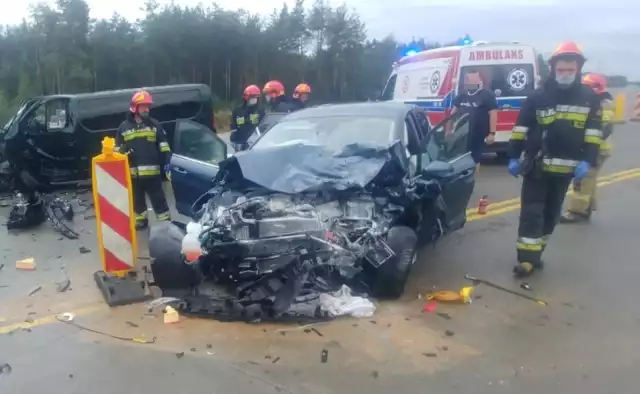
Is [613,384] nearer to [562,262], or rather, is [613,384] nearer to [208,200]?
[562,262]

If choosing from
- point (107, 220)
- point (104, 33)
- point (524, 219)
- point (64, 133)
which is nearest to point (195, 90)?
point (64, 133)

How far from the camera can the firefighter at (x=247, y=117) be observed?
11.4m

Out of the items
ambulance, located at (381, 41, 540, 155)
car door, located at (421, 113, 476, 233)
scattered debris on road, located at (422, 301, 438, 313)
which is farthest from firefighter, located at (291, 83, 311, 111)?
scattered debris on road, located at (422, 301, 438, 313)

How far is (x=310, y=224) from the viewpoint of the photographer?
511cm

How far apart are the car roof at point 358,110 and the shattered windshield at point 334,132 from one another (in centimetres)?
10

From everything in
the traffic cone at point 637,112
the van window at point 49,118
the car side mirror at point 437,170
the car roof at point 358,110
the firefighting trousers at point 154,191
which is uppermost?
the car roof at point 358,110

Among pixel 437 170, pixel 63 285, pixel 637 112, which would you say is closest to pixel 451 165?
pixel 437 170

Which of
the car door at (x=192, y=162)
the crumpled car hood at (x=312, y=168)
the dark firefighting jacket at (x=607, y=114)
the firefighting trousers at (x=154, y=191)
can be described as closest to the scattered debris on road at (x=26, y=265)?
the car door at (x=192, y=162)

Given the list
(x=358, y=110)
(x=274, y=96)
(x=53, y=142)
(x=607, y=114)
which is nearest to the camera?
(x=358, y=110)

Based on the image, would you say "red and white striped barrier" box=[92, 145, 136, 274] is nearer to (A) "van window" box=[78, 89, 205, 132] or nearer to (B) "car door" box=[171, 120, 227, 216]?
(B) "car door" box=[171, 120, 227, 216]

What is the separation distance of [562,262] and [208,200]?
3.50m

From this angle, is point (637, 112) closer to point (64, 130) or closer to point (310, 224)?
point (64, 130)

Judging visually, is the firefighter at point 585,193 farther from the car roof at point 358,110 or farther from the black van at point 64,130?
the black van at point 64,130

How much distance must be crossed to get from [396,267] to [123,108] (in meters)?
8.57
